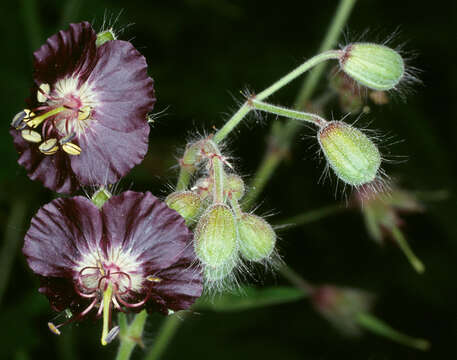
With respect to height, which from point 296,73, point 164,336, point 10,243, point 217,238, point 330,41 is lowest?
point 164,336

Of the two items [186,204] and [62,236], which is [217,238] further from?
[62,236]

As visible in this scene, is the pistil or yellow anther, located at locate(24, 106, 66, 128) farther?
yellow anther, located at locate(24, 106, 66, 128)

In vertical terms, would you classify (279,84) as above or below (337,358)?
above

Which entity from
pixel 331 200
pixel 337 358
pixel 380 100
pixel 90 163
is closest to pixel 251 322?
pixel 337 358

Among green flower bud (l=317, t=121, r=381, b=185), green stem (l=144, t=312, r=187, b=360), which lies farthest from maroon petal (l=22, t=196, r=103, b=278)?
green stem (l=144, t=312, r=187, b=360)

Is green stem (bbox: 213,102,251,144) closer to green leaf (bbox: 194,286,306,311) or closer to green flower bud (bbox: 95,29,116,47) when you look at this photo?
green flower bud (bbox: 95,29,116,47)

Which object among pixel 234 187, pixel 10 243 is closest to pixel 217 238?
pixel 234 187

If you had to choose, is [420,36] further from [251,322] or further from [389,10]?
[251,322]
